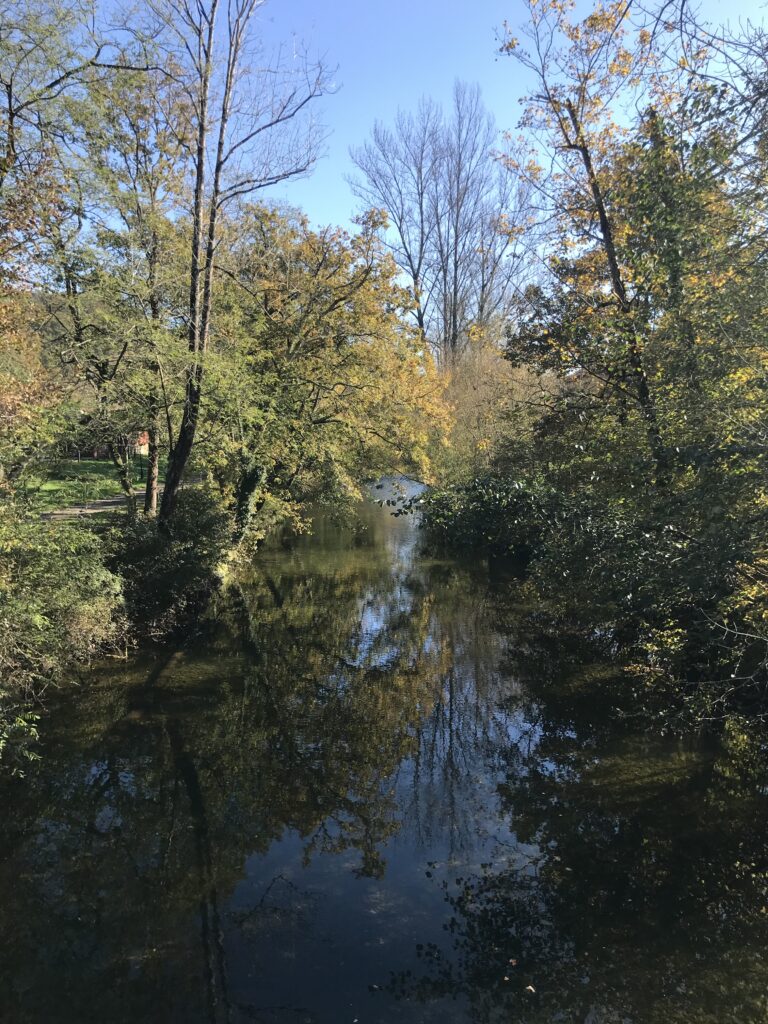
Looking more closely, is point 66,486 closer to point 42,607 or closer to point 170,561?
point 42,607

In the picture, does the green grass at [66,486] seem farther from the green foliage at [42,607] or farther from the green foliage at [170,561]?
the green foliage at [170,561]

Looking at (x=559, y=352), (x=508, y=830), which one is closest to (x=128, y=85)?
(x=559, y=352)

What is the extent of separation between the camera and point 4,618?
6812 mm

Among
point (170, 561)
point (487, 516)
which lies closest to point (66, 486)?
point (170, 561)

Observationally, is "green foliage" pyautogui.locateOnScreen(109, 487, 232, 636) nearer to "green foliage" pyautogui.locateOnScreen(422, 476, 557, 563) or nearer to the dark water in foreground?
the dark water in foreground

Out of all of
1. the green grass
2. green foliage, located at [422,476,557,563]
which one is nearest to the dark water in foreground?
the green grass

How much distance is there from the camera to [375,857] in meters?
5.88

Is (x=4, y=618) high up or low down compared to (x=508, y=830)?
up

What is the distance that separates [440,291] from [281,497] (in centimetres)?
2326

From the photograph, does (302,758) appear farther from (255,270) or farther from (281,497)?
(255,270)

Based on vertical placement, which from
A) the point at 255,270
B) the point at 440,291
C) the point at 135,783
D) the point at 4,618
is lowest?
the point at 135,783

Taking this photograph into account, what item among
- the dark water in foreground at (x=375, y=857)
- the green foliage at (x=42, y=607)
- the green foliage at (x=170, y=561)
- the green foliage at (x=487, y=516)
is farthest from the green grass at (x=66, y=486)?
the green foliage at (x=487, y=516)

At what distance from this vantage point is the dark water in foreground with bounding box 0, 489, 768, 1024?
4316 mm

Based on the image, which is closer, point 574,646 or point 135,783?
point 135,783
